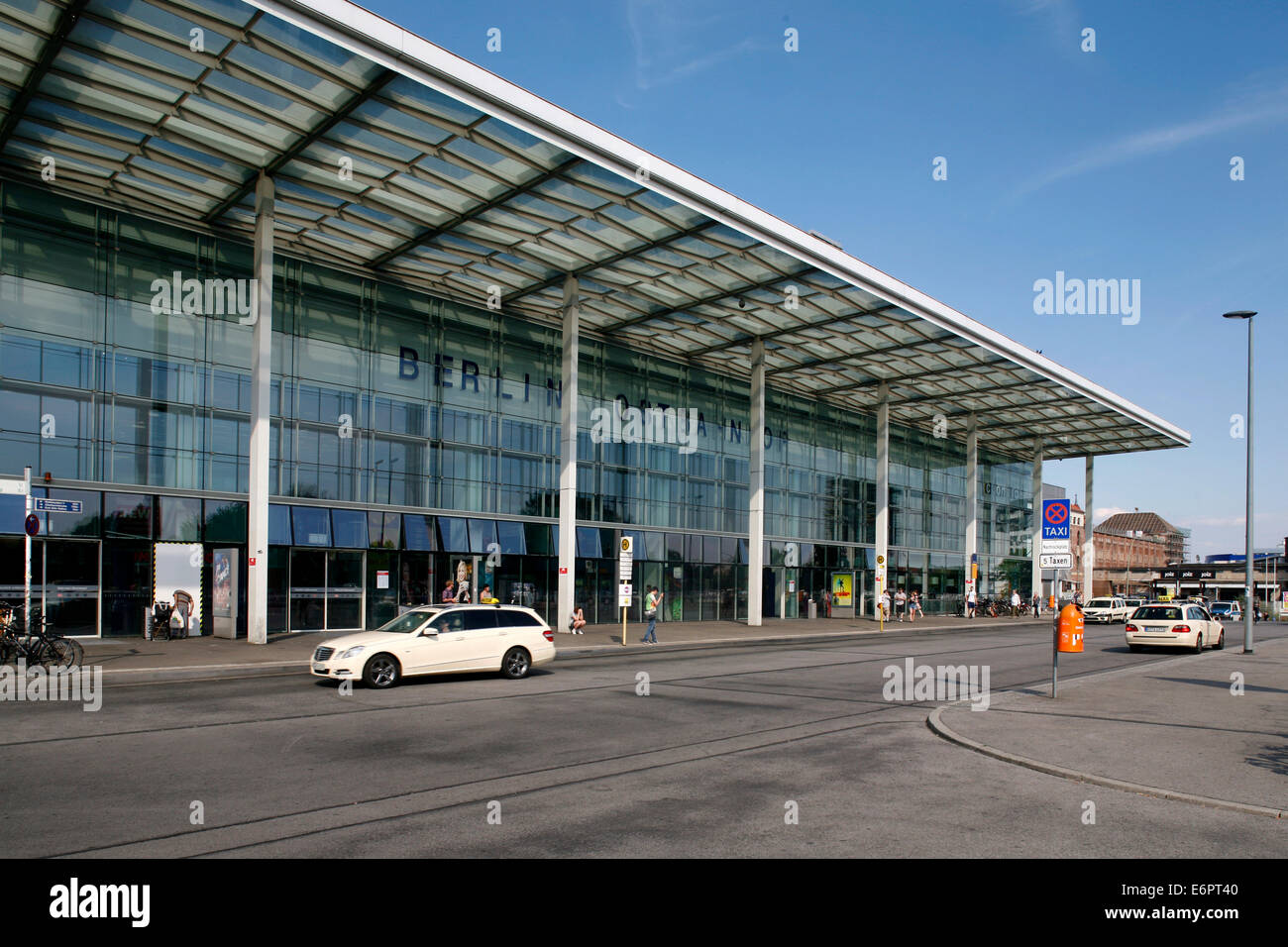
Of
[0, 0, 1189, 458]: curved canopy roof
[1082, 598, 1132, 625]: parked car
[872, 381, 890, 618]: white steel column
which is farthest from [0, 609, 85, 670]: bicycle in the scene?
[1082, 598, 1132, 625]: parked car

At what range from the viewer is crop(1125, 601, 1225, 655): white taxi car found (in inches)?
1077

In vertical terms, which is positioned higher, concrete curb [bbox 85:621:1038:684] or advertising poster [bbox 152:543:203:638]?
advertising poster [bbox 152:543:203:638]

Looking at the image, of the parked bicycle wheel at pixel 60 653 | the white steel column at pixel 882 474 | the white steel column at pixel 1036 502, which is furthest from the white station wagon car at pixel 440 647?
the white steel column at pixel 1036 502

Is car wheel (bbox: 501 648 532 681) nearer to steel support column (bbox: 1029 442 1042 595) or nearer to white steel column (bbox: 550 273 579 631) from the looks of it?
white steel column (bbox: 550 273 579 631)

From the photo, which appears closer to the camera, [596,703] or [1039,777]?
[1039,777]

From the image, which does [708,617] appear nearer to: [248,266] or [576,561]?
[576,561]

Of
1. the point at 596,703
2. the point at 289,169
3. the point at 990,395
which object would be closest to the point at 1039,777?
the point at 596,703

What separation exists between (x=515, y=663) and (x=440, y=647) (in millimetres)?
1769

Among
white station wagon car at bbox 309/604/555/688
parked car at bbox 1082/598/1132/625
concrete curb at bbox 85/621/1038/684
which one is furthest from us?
parked car at bbox 1082/598/1132/625

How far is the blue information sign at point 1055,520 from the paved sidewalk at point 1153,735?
2735 millimetres

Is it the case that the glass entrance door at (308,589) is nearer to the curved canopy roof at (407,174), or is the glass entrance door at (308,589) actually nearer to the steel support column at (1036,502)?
the curved canopy roof at (407,174)

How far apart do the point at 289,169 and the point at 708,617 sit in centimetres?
2577

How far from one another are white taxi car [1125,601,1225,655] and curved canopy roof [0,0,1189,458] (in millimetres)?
12782

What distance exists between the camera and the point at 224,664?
1911 centimetres
